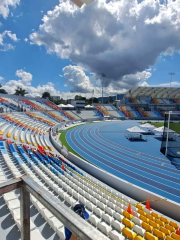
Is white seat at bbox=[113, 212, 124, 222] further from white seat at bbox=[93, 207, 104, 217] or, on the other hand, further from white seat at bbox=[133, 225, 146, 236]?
white seat at bbox=[133, 225, 146, 236]

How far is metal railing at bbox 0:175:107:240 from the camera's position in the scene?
946 millimetres

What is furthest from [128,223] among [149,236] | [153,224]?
[153,224]

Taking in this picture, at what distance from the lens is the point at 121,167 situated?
46.0 ft

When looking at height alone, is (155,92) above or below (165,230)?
above

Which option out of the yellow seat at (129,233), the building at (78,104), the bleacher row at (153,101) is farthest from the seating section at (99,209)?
the bleacher row at (153,101)

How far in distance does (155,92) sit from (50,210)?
233 ft

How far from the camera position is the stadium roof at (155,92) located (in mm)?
63100

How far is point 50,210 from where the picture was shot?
116cm

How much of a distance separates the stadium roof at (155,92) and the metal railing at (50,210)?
213 ft

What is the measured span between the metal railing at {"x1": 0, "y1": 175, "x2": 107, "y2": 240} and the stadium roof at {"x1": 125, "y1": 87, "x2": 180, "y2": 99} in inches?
2550

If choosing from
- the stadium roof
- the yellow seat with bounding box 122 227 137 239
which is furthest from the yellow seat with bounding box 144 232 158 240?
the stadium roof

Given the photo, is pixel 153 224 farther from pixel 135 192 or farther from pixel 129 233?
pixel 135 192

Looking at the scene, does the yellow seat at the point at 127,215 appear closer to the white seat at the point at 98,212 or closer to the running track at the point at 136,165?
the white seat at the point at 98,212

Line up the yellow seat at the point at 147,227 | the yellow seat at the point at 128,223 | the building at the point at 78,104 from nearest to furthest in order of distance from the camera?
the yellow seat at the point at 147,227
the yellow seat at the point at 128,223
the building at the point at 78,104
